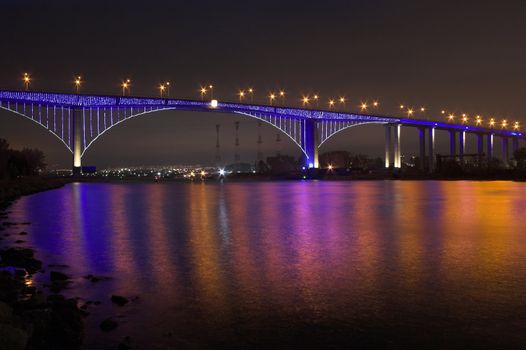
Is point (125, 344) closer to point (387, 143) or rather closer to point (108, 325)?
point (108, 325)

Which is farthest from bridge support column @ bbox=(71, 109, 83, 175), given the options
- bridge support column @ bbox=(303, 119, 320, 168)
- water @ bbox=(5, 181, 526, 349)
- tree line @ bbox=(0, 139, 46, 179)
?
water @ bbox=(5, 181, 526, 349)

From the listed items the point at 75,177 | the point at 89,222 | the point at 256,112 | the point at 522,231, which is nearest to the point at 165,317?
the point at 522,231

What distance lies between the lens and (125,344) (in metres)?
8.30

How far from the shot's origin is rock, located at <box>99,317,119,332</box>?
899 cm

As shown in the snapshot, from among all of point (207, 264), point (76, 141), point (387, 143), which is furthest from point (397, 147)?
point (207, 264)

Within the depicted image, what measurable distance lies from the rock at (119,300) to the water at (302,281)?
15 cm

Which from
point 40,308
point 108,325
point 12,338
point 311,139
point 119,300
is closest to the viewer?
point 12,338

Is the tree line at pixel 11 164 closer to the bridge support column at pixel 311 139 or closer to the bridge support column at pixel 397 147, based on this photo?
the bridge support column at pixel 311 139

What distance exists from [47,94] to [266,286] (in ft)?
239

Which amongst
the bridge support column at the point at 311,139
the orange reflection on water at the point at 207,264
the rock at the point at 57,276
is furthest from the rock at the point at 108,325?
the bridge support column at the point at 311,139

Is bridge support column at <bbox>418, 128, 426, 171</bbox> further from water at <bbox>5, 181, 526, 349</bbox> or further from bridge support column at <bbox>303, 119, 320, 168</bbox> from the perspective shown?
water at <bbox>5, 181, 526, 349</bbox>

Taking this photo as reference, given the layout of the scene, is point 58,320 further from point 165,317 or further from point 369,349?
point 369,349

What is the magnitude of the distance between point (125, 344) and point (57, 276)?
5236 mm

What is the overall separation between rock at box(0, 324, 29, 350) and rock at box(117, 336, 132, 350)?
1508 mm
